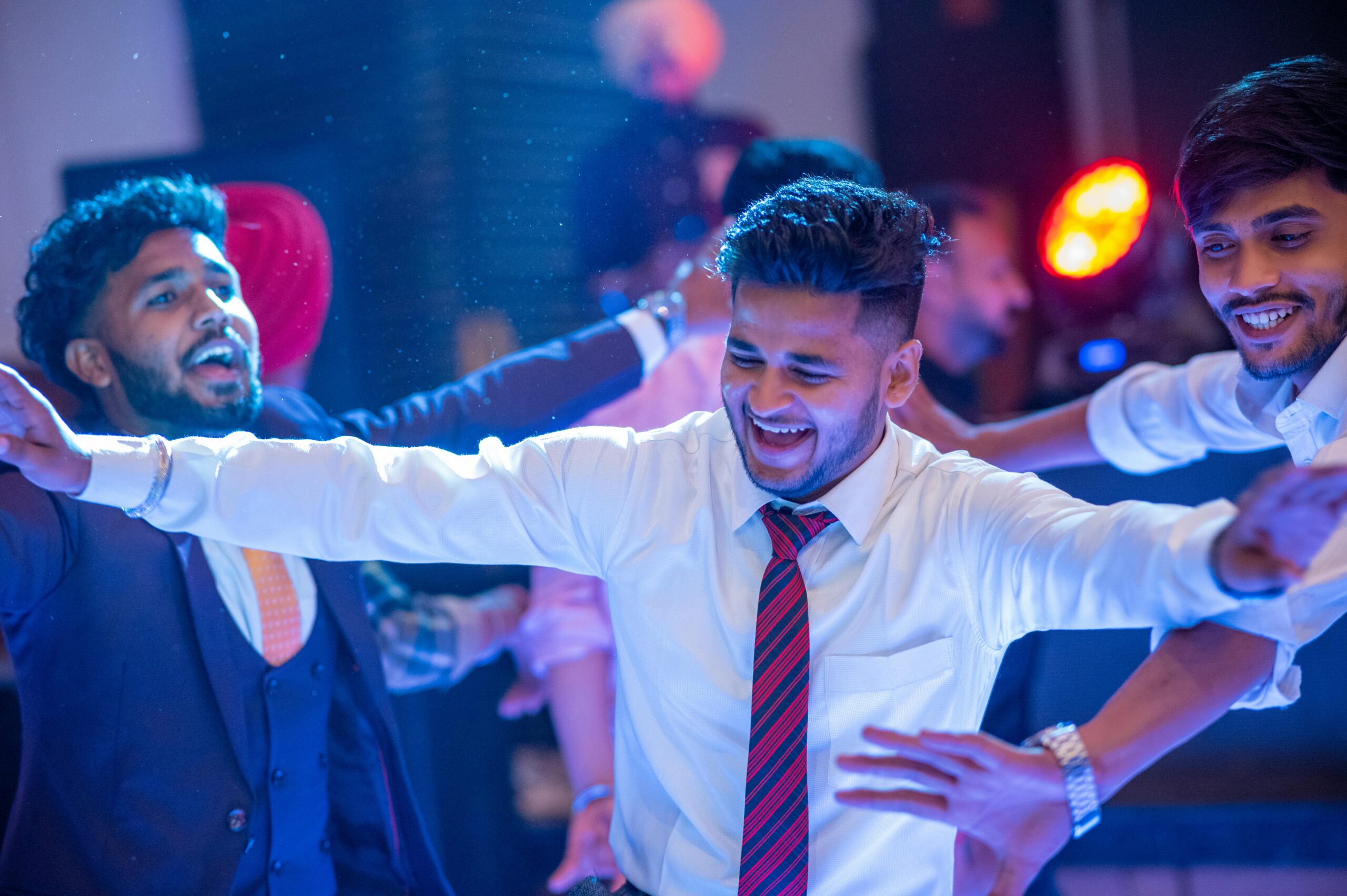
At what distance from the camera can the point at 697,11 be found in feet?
8.20

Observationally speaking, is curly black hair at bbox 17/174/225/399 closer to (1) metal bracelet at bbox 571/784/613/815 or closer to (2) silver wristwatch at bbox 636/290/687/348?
(2) silver wristwatch at bbox 636/290/687/348

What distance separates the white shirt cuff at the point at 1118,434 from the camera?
2.41 meters

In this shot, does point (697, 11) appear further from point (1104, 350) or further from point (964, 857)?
point (964, 857)

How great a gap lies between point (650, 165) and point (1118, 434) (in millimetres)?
1328

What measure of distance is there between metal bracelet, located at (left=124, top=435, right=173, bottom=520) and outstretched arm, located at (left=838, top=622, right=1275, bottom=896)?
1.13 m

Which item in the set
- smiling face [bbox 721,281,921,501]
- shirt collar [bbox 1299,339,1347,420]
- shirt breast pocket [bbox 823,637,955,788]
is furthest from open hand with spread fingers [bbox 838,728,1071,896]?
shirt collar [bbox 1299,339,1347,420]

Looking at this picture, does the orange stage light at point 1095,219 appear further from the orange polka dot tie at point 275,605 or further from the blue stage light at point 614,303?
the orange polka dot tie at point 275,605

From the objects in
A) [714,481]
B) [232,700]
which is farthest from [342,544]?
[714,481]

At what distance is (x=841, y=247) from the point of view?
1605 mm

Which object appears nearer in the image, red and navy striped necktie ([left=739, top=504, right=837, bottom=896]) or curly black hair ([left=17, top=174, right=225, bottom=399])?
red and navy striped necktie ([left=739, top=504, right=837, bottom=896])

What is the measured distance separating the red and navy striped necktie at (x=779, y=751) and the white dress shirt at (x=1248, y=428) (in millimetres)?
635

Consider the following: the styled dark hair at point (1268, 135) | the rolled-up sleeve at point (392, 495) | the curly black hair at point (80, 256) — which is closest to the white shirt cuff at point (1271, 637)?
the styled dark hair at point (1268, 135)

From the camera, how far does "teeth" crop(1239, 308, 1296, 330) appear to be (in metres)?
1.85

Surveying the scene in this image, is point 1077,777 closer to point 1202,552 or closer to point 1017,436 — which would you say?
point 1202,552
